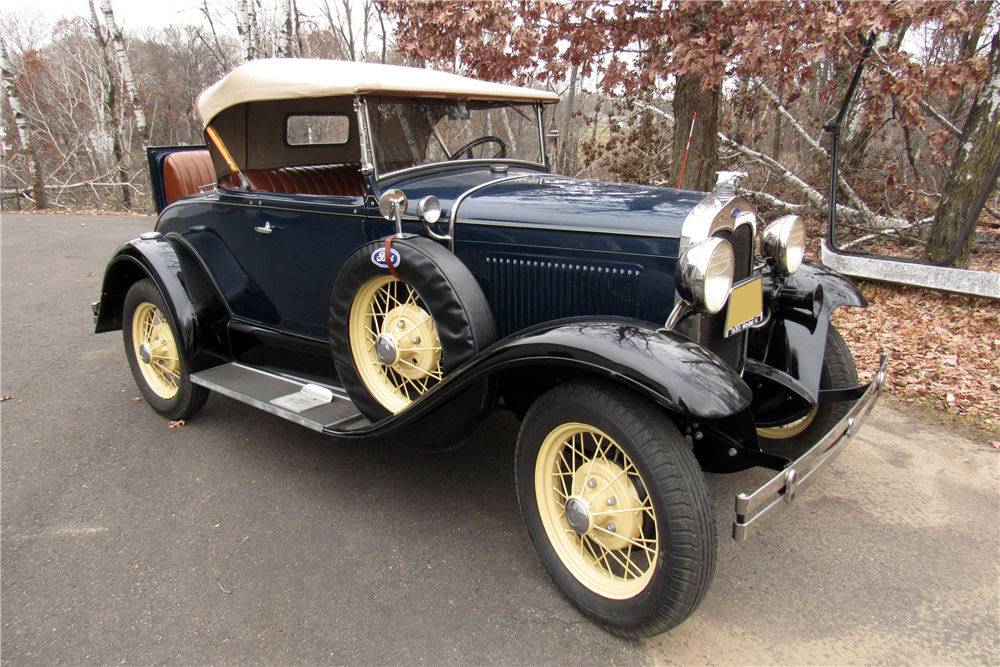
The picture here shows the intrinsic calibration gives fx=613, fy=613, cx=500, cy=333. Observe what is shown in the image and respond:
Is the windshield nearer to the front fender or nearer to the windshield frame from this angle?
the windshield frame

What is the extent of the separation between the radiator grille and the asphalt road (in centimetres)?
96

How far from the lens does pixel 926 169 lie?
8492 millimetres

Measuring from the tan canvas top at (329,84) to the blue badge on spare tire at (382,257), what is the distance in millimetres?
729

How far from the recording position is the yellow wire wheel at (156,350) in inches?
147

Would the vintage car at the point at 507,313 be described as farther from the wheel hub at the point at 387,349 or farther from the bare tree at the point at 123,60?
the bare tree at the point at 123,60

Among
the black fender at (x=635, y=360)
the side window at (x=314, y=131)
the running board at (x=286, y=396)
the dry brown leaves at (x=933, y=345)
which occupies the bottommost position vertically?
the dry brown leaves at (x=933, y=345)

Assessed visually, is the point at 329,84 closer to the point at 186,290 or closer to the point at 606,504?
the point at 186,290

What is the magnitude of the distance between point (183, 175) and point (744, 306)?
3775 mm

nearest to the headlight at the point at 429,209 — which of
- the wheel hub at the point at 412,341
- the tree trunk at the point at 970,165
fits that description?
the wheel hub at the point at 412,341

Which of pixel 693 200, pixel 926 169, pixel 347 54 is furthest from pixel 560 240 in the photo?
pixel 347 54

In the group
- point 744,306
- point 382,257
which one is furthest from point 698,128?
point 382,257

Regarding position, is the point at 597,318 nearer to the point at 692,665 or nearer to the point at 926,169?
the point at 692,665

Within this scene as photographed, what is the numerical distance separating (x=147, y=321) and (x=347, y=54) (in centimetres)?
1528

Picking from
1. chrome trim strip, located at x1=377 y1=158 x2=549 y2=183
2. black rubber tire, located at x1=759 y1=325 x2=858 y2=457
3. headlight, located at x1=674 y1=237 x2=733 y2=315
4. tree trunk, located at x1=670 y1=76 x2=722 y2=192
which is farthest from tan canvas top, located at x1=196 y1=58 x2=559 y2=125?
tree trunk, located at x1=670 y1=76 x2=722 y2=192
